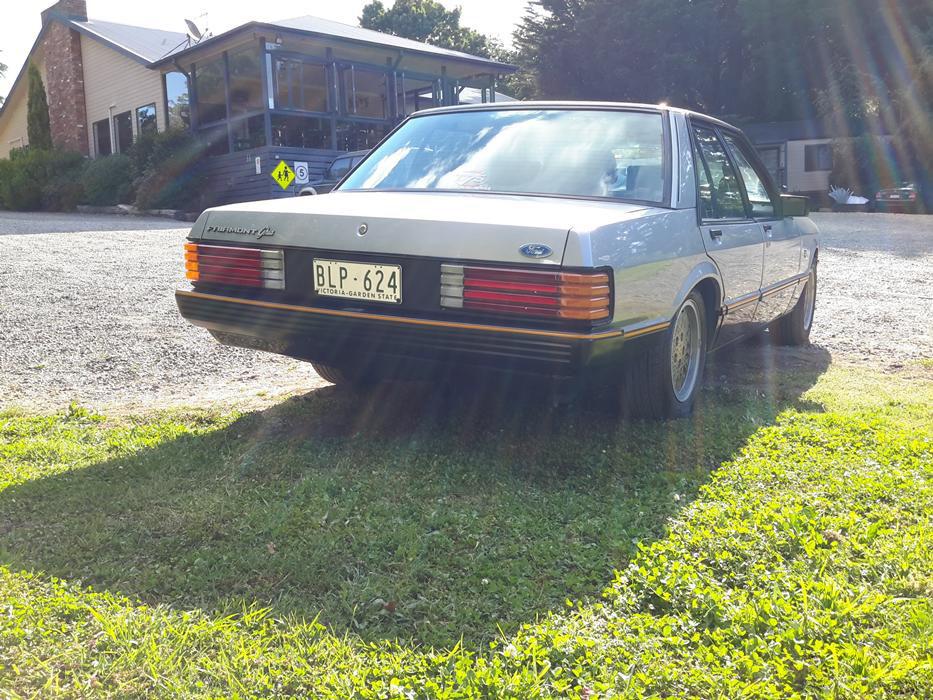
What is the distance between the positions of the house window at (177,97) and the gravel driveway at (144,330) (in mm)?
15179

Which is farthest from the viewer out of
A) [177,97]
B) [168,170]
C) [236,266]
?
[177,97]

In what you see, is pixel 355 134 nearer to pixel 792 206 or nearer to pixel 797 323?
pixel 797 323

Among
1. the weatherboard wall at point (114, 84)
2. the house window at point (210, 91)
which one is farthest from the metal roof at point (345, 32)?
the weatherboard wall at point (114, 84)

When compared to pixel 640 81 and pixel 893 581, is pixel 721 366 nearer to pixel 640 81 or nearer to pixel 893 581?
pixel 893 581

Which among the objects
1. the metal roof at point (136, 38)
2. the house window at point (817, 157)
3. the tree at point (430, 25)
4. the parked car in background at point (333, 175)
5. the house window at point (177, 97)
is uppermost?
the tree at point (430, 25)

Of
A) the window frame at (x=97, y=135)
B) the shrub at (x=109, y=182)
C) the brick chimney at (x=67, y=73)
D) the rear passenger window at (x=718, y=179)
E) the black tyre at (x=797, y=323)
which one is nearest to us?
the rear passenger window at (x=718, y=179)

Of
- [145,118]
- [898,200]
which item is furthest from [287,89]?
[898,200]

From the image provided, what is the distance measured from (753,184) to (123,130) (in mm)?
27587

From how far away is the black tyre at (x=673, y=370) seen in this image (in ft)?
13.0

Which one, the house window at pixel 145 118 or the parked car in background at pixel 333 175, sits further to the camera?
the house window at pixel 145 118

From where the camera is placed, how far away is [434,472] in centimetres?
364

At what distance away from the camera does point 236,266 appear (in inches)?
155

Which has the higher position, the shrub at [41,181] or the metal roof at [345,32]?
the metal roof at [345,32]

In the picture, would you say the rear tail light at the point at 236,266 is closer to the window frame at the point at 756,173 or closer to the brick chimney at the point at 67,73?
the window frame at the point at 756,173
